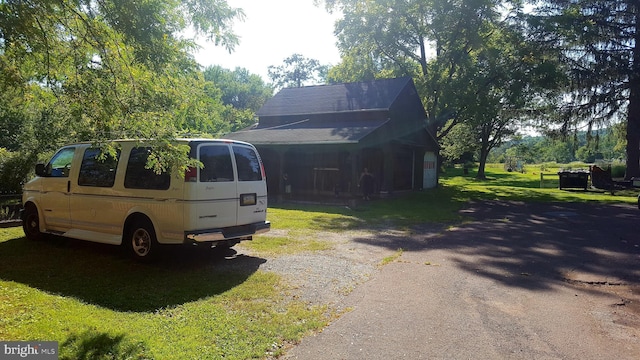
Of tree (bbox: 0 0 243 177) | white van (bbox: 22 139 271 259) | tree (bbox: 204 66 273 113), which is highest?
tree (bbox: 204 66 273 113)

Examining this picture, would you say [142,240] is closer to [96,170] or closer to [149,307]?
[96,170]

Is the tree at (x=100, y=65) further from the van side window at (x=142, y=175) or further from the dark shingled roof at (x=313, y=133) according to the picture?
the dark shingled roof at (x=313, y=133)

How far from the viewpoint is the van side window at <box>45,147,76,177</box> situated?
312 inches

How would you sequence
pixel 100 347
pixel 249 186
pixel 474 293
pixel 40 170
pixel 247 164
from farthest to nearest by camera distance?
1. pixel 40 170
2. pixel 247 164
3. pixel 249 186
4. pixel 474 293
5. pixel 100 347

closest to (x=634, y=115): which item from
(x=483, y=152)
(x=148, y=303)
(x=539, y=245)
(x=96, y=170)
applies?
(x=483, y=152)

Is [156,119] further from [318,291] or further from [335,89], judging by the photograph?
[335,89]

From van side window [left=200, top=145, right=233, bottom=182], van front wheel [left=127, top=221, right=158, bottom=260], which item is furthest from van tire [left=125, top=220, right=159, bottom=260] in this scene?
van side window [left=200, top=145, right=233, bottom=182]

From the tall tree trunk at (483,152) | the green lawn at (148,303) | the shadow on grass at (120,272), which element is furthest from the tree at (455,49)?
the shadow on grass at (120,272)

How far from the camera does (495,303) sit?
17.4 ft

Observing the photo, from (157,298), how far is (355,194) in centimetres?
1431

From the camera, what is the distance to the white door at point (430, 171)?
25616mm

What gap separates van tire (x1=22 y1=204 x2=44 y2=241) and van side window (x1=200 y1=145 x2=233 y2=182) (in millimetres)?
4525

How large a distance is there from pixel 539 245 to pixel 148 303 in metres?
8.26

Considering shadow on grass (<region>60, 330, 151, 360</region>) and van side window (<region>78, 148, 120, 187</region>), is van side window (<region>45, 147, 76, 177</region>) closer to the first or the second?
van side window (<region>78, 148, 120, 187</region>)
